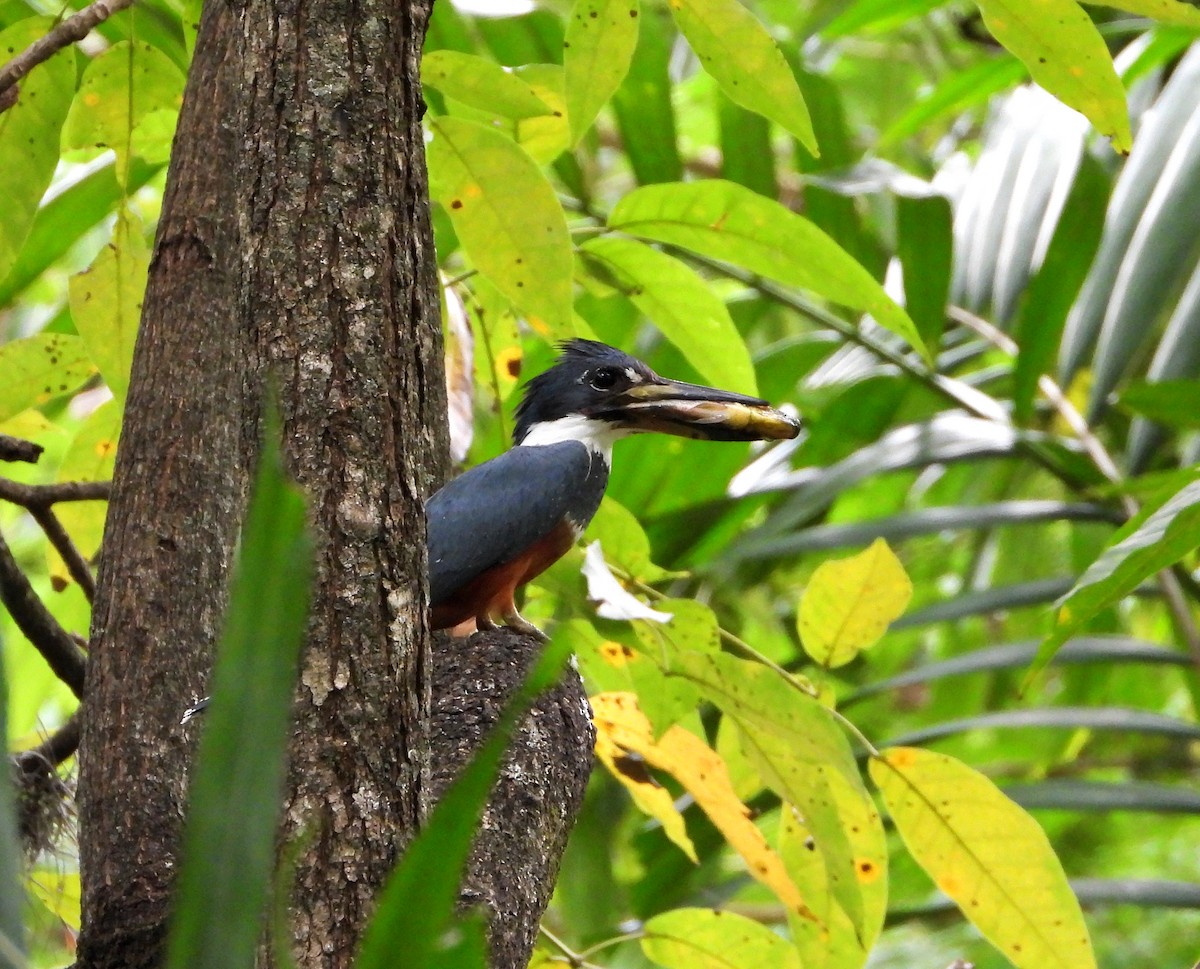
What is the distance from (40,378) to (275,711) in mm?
2281

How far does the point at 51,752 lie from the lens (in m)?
2.50

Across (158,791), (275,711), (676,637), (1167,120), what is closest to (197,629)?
(158,791)

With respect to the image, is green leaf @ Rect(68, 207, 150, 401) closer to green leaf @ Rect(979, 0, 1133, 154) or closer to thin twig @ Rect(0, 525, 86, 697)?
thin twig @ Rect(0, 525, 86, 697)

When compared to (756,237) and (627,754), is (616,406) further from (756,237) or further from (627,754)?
(627,754)

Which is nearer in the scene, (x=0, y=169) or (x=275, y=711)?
(x=275, y=711)

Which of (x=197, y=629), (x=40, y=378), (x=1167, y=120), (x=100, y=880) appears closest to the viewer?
(x=100, y=880)

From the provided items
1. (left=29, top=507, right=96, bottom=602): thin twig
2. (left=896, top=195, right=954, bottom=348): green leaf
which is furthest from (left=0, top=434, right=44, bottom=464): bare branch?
(left=896, top=195, right=954, bottom=348): green leaf

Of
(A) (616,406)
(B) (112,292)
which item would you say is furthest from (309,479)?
(A) (616,406)

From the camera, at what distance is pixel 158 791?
6.22 feet

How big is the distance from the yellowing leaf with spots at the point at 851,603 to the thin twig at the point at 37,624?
4.03 feet

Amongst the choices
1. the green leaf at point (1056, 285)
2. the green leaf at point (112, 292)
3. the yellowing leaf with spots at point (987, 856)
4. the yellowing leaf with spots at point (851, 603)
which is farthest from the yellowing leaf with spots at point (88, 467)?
the green leaf at point (1056, 285)

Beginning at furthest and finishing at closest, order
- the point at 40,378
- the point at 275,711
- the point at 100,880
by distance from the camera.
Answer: the point at 40,378, the point at 100,880, the point at 275,711

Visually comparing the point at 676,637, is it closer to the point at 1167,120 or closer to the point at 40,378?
the point at 40,378

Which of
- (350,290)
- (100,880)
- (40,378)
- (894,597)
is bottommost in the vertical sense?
(894,597)
